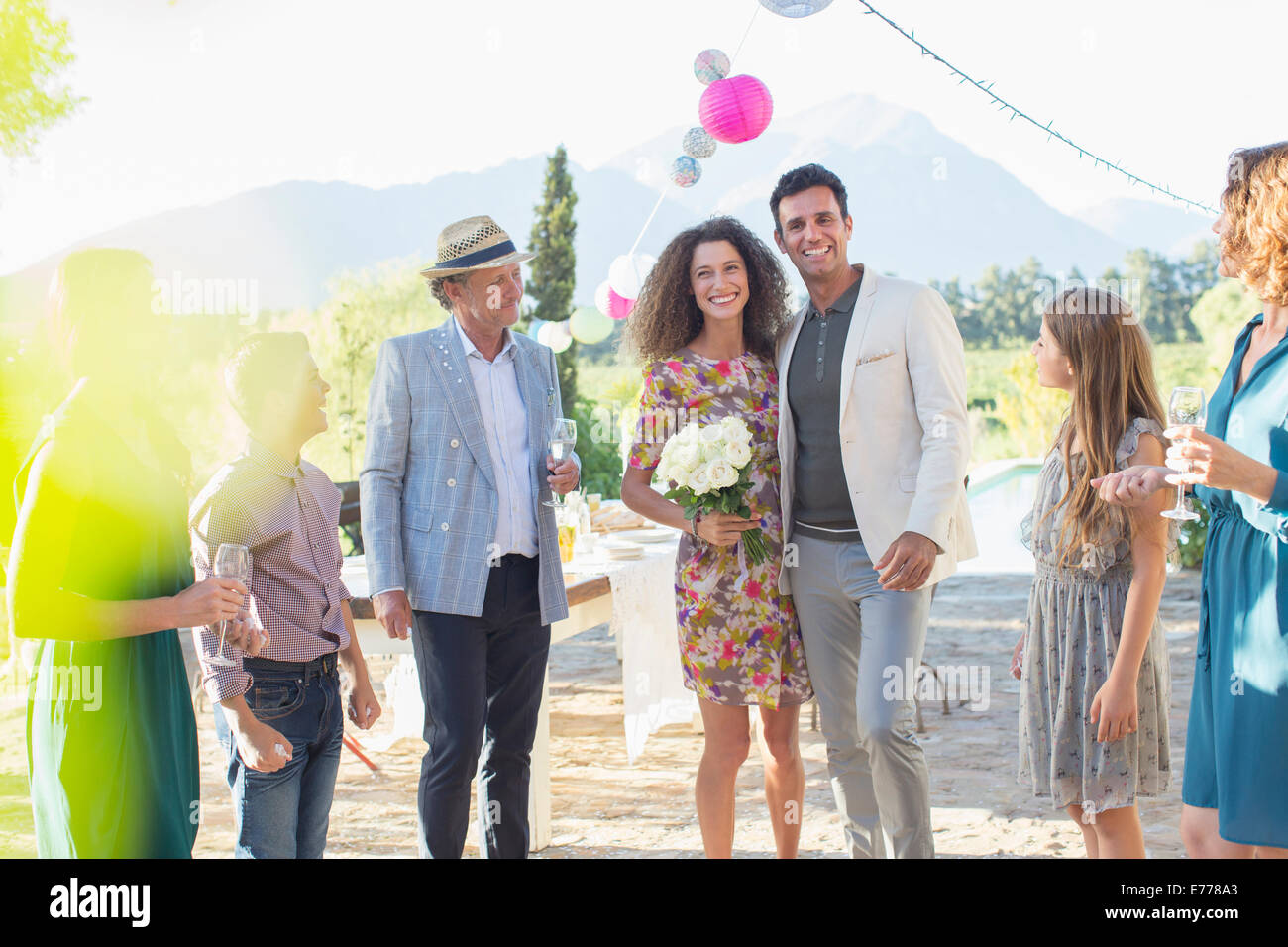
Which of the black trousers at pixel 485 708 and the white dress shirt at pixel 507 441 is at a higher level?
the white dress shirt at pixel 507 441

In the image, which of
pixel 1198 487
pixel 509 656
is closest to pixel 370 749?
pixel 509 656

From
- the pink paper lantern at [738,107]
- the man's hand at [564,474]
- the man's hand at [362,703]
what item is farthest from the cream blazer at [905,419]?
the pink paper lantern at [738,107]

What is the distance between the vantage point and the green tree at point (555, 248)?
Result: 17.9m

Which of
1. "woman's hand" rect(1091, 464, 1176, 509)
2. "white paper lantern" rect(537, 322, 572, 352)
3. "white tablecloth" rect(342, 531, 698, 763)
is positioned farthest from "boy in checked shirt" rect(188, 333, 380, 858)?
"white paper lantern" rect(537, 322, 572, 352)

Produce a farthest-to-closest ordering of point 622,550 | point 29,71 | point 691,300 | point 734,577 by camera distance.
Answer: point 29,71 → point 622,550 → point 691,300 → point 734,577

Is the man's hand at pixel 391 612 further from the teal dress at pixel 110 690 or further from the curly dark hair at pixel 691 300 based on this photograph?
the curly dark hair at pixel 691 300

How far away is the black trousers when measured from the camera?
2.90 metres

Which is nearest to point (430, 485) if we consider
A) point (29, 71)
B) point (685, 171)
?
point (29, 71)

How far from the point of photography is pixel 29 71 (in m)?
5.85

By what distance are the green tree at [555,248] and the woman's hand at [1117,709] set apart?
602 inches

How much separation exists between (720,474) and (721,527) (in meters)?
→ 0.18

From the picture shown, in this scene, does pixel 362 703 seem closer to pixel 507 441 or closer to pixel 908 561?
pixel 507 441
